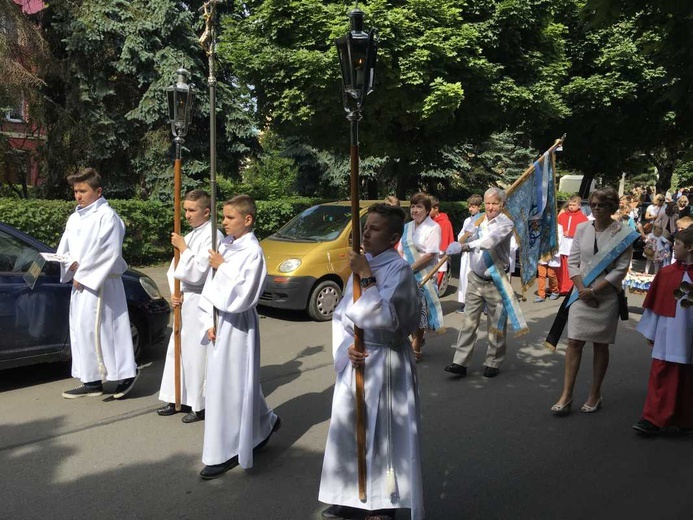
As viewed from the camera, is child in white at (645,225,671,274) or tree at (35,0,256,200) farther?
tree at (35,0,256,200)

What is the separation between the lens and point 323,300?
922 centimetres

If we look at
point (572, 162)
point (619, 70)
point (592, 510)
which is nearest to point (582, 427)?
point (592, 510)

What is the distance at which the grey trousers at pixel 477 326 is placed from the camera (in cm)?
638

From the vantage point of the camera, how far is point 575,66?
58.1 feet

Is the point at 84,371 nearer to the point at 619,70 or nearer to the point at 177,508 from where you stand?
the point at 177,508

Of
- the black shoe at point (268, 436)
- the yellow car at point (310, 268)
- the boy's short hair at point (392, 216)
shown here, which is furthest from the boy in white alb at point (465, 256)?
the boy's short hair at point (392, 216)

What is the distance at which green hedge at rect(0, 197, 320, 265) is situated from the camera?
11.2 meters

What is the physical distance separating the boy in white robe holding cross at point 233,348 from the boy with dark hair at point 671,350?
10.0 ft

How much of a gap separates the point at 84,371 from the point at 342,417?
301 centimetres

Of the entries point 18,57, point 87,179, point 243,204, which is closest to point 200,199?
point 243,204

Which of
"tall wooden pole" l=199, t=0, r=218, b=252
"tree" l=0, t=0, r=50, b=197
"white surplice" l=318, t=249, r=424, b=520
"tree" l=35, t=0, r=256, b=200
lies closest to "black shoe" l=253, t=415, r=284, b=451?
"white surplice" l=318, t=249, r=424, b=520

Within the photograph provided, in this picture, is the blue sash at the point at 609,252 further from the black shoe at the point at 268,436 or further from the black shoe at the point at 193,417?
the black shoe at the point at 193,417

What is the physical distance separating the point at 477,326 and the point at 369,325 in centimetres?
356

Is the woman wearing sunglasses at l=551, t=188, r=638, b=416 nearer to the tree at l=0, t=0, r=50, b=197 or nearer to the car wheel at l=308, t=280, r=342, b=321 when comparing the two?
the car wheel at l=308, t=280, r=342, b=321
